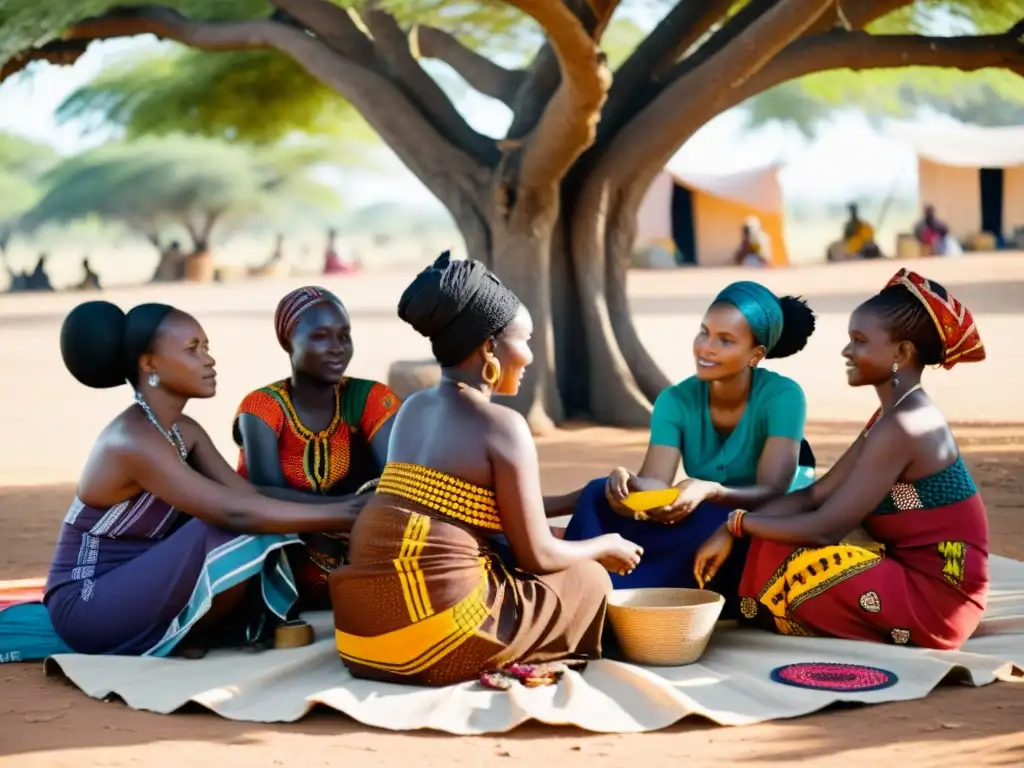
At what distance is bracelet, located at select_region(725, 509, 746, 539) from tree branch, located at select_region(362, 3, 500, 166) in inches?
241

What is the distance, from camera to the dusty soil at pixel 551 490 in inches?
145

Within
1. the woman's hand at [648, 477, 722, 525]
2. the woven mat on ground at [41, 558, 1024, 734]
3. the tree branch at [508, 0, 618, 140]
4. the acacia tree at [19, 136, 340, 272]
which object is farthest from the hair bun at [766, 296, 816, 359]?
the acacia tree at [19, 136, 340, 272]

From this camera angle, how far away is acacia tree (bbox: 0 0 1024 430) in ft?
33.0

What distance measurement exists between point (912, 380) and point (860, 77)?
14.3 m

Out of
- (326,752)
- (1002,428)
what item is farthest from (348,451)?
(1002,428)

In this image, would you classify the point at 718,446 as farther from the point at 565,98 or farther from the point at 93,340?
the point at 565,98

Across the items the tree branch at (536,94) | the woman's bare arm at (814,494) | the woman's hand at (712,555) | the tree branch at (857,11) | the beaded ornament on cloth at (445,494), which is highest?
the tree branch at (857,11)

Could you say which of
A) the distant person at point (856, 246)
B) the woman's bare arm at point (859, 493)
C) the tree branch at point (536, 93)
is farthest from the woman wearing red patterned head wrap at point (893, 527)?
the distant person at point (856, 246)

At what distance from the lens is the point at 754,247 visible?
2881 cm

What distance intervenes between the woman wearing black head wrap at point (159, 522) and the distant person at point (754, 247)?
24.7m

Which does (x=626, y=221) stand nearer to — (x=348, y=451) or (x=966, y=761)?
(x=348, y=451)

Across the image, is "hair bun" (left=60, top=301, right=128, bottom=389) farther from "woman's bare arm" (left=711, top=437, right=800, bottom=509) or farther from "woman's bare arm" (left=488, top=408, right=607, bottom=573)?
"woman's bare arm" (left=711, top=437, right=800, bottom=509)

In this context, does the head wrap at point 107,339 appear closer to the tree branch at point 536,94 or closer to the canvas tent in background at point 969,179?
the tree branch at point 536,94

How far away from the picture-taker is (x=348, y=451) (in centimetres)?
527
